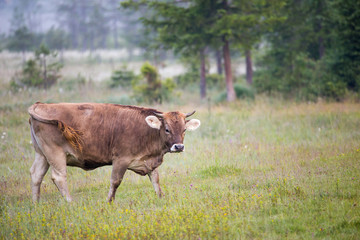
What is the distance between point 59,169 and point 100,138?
0.96m

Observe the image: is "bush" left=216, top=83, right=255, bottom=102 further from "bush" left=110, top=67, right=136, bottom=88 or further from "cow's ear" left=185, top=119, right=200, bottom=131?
"cow's ear" left=185, top=119, right=200, bottom=131

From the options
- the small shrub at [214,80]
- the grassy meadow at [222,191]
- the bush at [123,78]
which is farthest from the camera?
the small shrub at [214,80]

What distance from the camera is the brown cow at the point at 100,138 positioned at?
7422mm

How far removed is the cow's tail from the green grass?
107cm

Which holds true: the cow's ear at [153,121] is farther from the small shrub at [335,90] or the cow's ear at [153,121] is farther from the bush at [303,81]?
the small shrub at [335,90]

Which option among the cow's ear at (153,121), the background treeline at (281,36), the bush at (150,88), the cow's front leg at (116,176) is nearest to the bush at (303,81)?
the background treeline at (281,36)

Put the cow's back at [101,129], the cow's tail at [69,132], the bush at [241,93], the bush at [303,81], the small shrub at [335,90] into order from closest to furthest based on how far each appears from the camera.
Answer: the cow's tail at [69,132], the cow's back at [101,129], the small shrub at [335,90], the bush at [303,81], the bush at [241,93]

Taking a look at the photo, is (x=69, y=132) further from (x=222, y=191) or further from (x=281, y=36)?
(x=281, y=36)

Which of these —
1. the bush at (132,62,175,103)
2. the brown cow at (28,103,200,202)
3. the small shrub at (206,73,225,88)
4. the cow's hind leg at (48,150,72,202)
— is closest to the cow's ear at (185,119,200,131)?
the brown cow at (28,103,200,202)

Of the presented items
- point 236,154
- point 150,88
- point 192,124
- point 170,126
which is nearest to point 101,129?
point 170,126

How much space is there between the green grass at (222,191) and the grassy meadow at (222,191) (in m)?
0.02

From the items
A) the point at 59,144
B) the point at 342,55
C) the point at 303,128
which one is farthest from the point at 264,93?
the point at 59,144

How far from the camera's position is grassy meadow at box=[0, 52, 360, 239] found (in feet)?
18.7

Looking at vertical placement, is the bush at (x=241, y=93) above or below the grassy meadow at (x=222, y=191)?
above
